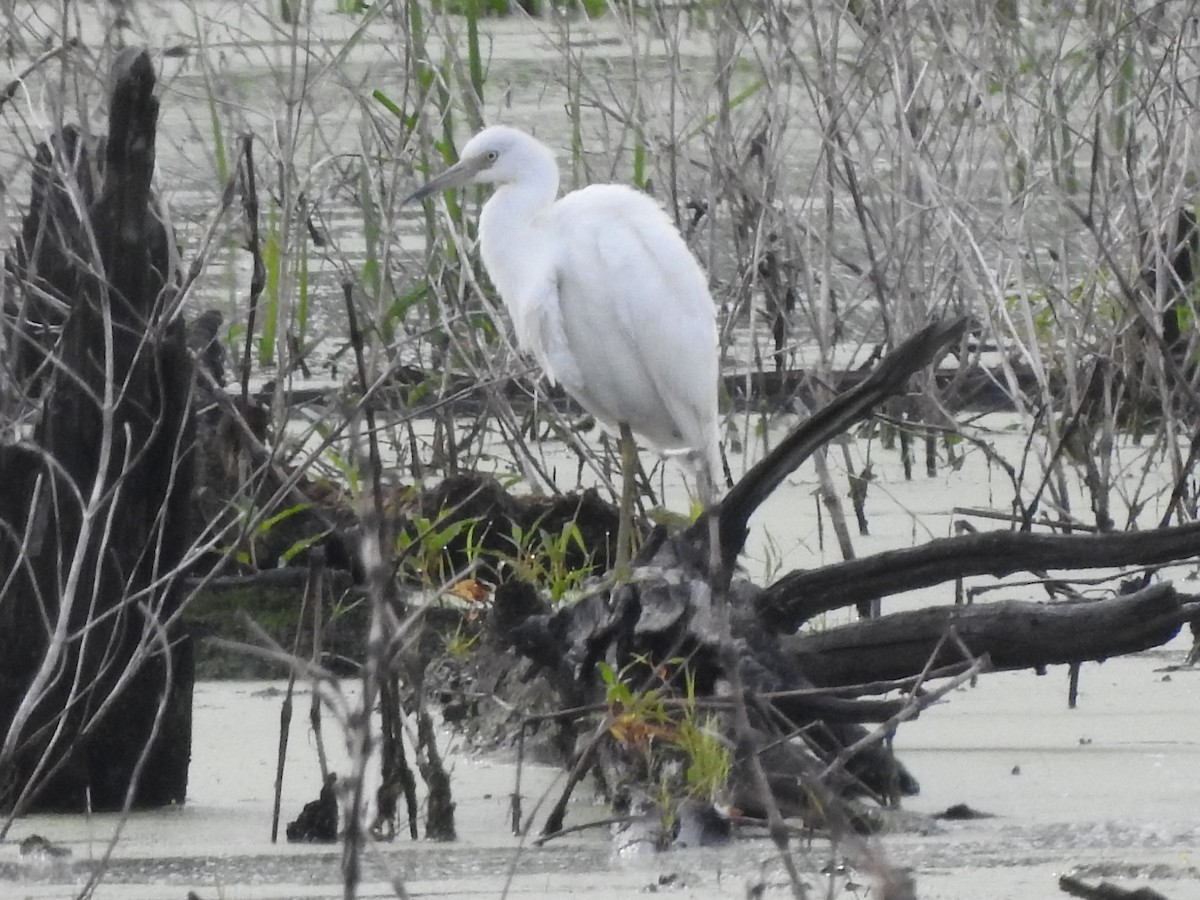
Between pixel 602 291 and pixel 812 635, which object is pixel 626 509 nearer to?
pixel 602 291

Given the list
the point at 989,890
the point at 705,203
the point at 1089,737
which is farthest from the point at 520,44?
the point at 989,890

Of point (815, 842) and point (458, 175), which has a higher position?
point (458, 175)

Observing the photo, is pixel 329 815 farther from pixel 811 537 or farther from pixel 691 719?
pixel 811 537

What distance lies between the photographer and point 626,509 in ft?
13.4

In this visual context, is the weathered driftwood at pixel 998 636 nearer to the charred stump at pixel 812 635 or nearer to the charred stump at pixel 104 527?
the charred stump at pixel 812 635

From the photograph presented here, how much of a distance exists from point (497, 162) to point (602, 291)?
38 cm

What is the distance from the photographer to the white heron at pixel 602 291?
14.9 ft

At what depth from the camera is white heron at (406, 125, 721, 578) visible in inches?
179

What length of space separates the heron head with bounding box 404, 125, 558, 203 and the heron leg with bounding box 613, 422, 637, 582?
1.96 ft

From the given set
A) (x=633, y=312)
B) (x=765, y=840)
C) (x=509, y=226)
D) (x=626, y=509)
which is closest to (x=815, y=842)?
(x=765, y=840)

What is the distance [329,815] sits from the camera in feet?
8.91

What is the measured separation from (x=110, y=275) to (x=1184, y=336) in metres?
3.07

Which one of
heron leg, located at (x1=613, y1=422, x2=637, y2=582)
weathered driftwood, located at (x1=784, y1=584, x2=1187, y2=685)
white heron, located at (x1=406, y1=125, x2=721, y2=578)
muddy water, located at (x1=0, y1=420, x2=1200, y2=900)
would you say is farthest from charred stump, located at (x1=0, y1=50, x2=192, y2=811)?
white heron, located at (x1=406, y1=125, x2=721, y2=578)

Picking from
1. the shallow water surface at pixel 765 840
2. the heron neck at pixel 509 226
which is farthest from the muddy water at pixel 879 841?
the heron neck at pixel 509 226
